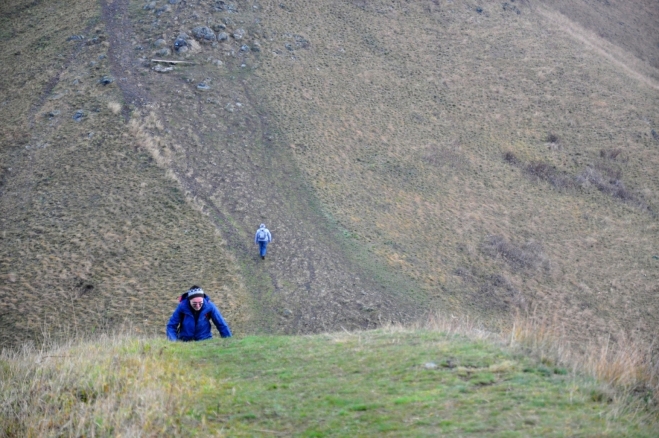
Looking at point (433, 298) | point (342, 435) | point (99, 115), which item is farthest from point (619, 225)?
point (342, 435)

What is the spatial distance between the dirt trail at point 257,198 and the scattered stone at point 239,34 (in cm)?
379

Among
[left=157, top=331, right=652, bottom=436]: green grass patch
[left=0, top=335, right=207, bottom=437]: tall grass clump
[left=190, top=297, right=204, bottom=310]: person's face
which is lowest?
[left=190, top=297, right=204, bottom=310]: person's face

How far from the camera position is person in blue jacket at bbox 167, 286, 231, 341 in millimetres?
11289

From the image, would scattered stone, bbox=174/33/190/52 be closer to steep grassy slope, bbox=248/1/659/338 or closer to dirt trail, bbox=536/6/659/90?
steep grassy slope, bbox=248/1/659/338

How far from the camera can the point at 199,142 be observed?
29.7 meters

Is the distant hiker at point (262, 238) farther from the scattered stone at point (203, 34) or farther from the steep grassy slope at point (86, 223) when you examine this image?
the scattered stone at point (203, 34)

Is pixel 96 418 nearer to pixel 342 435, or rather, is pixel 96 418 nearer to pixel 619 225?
pixel 342 435

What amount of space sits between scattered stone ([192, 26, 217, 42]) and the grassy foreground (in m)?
30.0

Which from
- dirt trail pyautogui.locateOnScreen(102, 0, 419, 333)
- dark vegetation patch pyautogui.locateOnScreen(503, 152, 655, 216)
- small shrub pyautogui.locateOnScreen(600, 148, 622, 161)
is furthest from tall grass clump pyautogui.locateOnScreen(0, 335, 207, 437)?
small shrub pyautogui.locateOnScreen(600, 148, 622, 161)

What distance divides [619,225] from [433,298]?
14.0m

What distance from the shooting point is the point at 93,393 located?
26.3 feet

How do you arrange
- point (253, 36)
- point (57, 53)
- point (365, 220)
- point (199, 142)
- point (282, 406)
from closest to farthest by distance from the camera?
1. point (282, 406)
2. point (365, 220)
3. point (199, 142)
4. point (57, 53)
5. point (253, 36)

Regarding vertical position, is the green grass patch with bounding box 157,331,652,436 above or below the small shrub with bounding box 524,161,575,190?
above

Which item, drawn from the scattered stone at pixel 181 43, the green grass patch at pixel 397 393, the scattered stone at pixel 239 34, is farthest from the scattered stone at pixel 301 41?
the green grass patch at pixel 397 393
